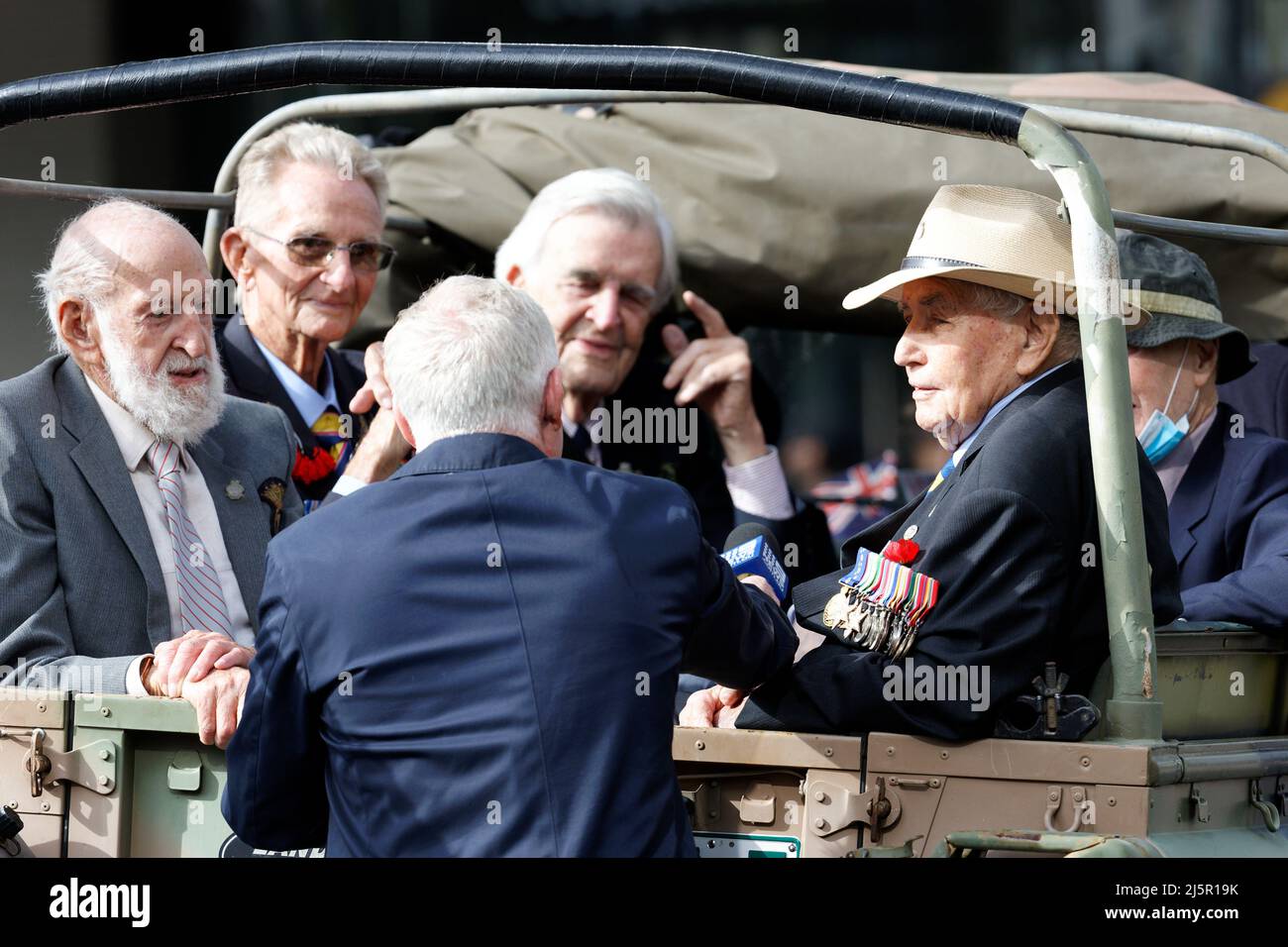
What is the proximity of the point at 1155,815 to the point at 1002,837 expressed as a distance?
0.93 ft

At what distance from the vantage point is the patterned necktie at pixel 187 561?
3617 mm

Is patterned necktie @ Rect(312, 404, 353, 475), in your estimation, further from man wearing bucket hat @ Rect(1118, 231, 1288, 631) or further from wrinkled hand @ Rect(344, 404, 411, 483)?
man wearing bucket hat @ Rect(1118, 231, 1288, 631)

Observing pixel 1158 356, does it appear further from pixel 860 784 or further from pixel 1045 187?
pixel 860 784

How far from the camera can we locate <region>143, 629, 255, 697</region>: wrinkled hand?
10.3 feet

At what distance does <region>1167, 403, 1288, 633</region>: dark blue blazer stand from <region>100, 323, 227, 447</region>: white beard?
2.30m

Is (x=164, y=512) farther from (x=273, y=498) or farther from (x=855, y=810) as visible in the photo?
(x=855, y=810)

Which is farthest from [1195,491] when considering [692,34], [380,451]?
[692,34]

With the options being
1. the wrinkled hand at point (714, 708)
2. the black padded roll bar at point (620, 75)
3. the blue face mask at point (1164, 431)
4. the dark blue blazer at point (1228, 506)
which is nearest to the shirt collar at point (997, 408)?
the black padded roll bar at point (620, 75)

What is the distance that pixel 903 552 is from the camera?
303 centimetres

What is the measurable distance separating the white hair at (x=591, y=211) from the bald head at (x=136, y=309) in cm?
132

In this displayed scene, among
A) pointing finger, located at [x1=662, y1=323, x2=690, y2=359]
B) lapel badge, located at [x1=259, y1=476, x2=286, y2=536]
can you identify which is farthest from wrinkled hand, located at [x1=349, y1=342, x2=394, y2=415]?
pointing finger, located at [x1=662, y1=323, x2=690, y2=359]

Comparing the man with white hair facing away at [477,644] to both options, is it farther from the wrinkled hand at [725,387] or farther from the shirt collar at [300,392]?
the wrinkled hand at [725,387]

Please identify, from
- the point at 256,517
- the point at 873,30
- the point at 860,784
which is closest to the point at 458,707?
the point at 860,784

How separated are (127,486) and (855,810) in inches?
65.7
